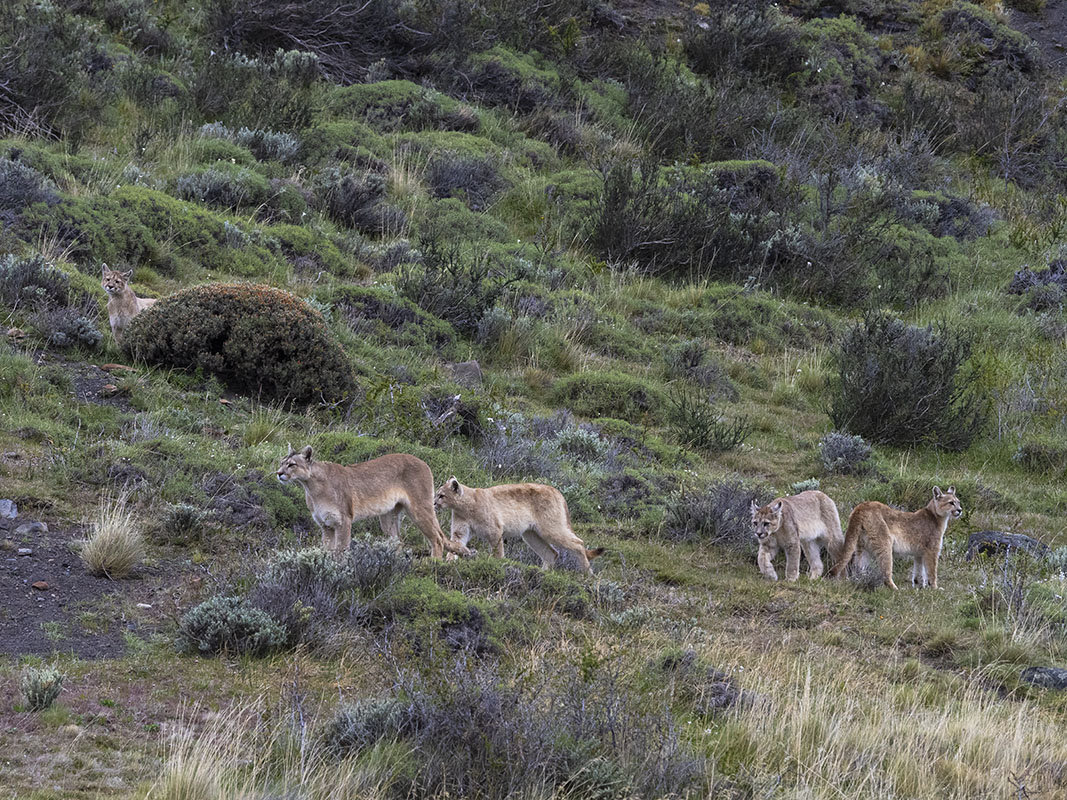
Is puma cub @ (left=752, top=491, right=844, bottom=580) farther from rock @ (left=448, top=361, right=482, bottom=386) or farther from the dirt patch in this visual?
the dirt patch

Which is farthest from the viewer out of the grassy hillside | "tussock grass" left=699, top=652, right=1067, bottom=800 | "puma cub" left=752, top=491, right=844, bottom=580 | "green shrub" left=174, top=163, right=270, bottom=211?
"green shrub" left=174, top=163, right=270, bottom=211

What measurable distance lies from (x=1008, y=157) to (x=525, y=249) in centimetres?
1351

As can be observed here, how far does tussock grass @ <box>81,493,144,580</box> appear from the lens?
8023mm

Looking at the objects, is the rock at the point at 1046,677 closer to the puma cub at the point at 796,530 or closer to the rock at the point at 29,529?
the puma cub at the point at 796,530

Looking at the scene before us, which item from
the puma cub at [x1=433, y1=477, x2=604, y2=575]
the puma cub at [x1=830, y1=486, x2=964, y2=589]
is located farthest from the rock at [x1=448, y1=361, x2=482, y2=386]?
the puma cub at [x1=830, y1=486, x2=964, y2=589]

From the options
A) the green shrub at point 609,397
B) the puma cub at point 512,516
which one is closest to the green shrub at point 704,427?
the green shrub at point 609,397

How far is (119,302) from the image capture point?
40.9 ft

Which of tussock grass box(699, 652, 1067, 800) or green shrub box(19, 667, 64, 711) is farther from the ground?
tussock grass box(699, 652, 1067, 800)

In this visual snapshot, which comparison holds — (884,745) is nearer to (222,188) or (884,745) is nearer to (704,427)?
(704,427)

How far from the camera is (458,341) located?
50.3 feet

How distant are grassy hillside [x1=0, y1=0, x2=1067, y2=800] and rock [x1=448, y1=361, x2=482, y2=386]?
0.08 meters

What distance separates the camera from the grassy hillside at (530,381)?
5.88 m

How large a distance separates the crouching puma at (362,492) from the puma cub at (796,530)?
2.71 metres

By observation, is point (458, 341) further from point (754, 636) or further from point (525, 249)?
point (754, 636)
